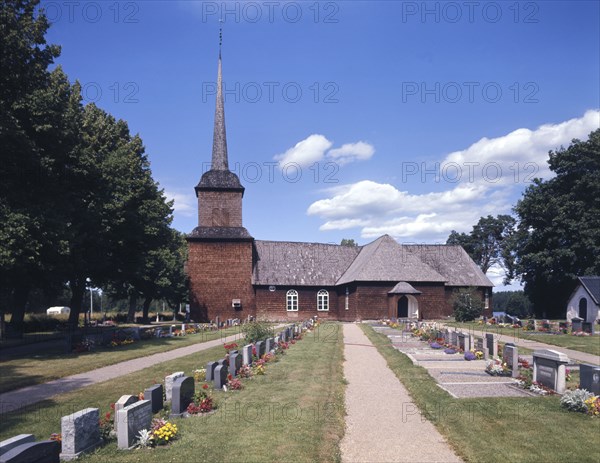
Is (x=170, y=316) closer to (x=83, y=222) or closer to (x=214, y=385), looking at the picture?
(x=83, y=222)

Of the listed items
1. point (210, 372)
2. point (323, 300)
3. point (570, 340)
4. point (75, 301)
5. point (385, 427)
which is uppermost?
point (75, 301)

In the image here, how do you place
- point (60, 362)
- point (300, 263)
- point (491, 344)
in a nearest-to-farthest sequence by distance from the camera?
point (60, 362)
point (491, 344)
point (300, 263)

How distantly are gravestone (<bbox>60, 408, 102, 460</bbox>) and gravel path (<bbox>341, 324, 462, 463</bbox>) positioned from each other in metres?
4.75

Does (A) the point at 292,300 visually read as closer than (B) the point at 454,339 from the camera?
No

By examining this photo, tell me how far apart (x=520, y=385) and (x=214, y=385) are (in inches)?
368

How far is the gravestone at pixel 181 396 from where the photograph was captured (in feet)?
35.8

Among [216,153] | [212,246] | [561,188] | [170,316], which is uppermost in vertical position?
[216,153]

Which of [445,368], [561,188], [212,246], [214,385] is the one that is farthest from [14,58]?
[561,188]

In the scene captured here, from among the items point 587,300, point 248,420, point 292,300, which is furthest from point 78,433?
point 587,300

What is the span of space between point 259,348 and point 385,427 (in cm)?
990

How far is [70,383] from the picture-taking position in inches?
591

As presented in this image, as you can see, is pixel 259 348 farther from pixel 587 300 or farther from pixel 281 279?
pixel 587 300

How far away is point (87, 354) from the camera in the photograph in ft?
71.6

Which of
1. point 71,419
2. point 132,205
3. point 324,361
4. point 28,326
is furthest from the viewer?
point 28,326
